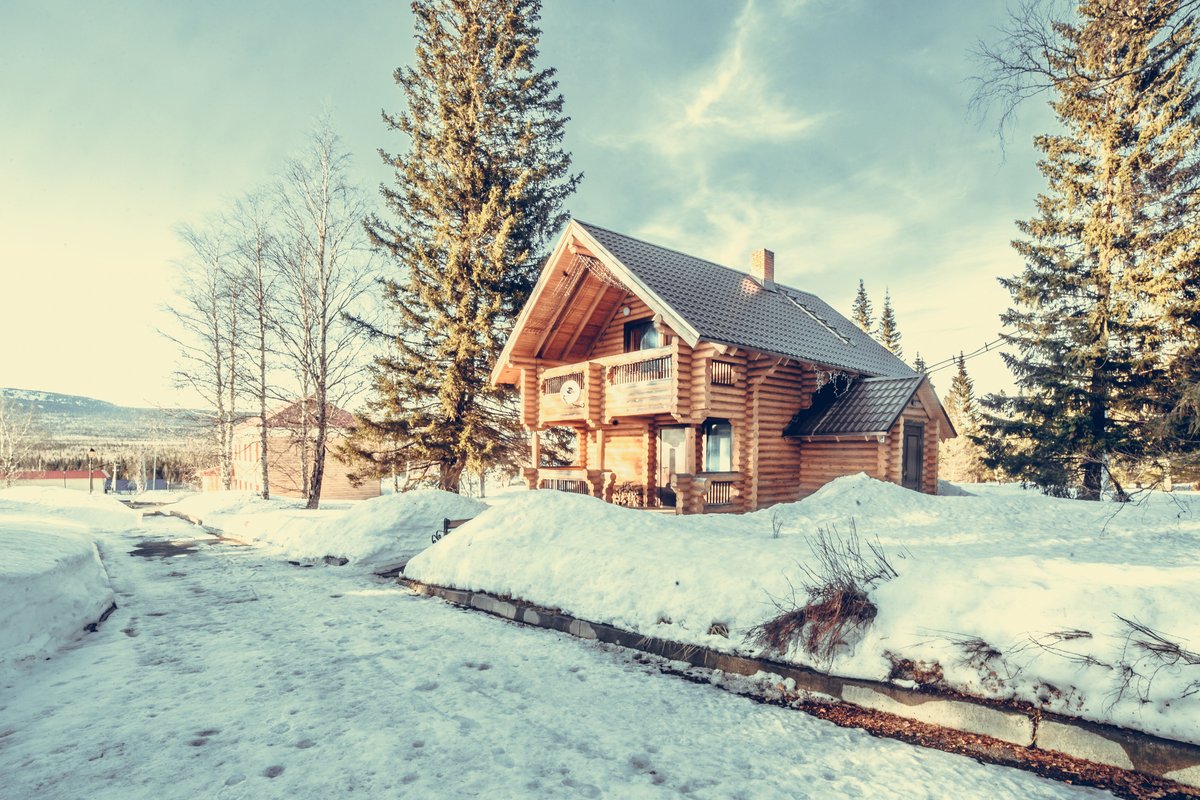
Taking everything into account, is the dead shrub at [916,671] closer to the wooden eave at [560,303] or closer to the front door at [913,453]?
the wooden eave at [560,303]

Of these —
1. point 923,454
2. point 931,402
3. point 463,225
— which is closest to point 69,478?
point 463,225

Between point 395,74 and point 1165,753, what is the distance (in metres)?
23.1

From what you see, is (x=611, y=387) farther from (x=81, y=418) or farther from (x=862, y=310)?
(x=81, y=418)

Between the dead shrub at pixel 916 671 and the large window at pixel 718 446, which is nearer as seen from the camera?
the dead shrub at pixel 916 671

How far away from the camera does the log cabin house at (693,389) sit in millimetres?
13531

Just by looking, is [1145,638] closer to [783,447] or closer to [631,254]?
[783,447]

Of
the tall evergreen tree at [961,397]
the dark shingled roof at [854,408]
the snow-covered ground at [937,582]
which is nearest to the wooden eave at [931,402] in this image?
the dark shingled roof at [854,408]

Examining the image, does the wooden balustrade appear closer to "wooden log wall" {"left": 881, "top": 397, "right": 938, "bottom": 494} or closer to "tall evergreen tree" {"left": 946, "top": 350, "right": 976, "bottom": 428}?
"wooden log wall" {"left": 881, "top": 397, "right": 938, "bottom": 494}

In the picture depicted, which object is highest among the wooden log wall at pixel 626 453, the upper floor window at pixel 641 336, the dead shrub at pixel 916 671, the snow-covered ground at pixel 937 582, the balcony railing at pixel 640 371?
the upper floor window at pixel 641 336

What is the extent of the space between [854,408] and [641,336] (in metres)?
6.42

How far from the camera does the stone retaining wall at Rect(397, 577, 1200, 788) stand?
137 inches

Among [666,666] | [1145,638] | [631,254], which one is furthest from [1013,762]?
[631,254]

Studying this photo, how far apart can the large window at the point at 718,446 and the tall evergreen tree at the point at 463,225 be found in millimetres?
6925

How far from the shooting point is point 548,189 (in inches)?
763
